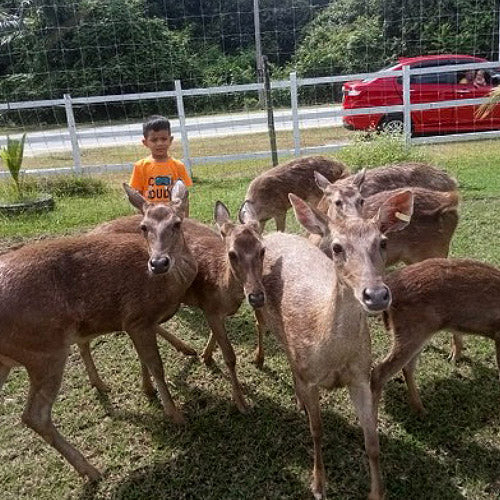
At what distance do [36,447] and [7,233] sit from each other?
5.27 m

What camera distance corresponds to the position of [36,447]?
4.26m

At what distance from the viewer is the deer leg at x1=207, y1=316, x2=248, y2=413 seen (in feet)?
14.8

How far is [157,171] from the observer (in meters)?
6.03

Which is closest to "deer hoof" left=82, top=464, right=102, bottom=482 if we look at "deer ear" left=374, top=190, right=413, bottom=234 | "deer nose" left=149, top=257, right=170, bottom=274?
"deer nose" left=149, top=257, right=170, bottom=274

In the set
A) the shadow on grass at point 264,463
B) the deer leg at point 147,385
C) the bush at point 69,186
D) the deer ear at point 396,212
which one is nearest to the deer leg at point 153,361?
the shadow on grass at point 264,463

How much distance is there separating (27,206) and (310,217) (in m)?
7.49

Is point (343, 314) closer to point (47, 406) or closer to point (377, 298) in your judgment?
point (377, 298)

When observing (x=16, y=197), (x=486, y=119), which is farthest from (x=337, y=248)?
(x=486, y=119)

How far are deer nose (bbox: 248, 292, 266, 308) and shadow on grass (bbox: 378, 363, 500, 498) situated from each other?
1.32 metres

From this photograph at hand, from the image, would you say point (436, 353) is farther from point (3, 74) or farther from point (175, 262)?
point (3, 74)

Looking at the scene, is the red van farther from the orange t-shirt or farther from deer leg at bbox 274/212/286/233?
the orange t-shirt

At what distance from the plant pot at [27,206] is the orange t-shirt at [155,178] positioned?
180 inches

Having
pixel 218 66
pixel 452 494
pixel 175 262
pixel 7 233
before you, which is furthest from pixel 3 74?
pixel 452 494

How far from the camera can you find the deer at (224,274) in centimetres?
414
